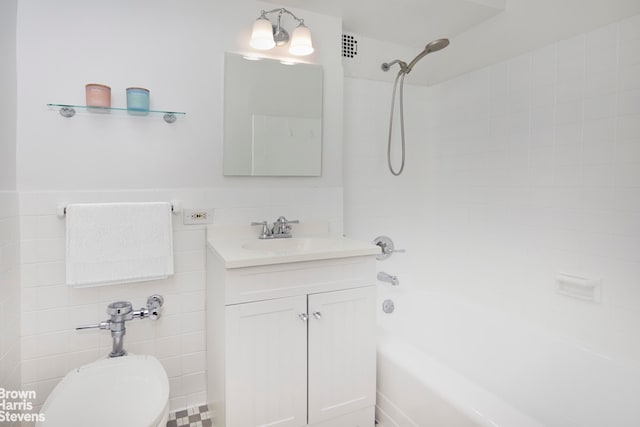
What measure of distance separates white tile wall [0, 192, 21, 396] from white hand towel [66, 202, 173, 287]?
193 millimetres

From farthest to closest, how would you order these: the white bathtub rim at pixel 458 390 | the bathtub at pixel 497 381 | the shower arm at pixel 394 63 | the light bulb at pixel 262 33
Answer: the shower arm at pixel 394 63
the light bulb at pixel 262 33
the bathtub at pixel 497 381
the white bathtub rim at pixel 458 390

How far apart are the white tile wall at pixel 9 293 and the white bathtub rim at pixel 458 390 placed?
5.11 ft

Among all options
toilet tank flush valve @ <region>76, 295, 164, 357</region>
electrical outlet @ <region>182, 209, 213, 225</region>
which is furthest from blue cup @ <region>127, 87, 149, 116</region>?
toilet tank flush valve @ <region>76, 295, 164, 357</region>

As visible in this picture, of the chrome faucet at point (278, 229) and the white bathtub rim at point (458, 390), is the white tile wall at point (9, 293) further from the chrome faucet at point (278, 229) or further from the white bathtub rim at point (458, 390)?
the white bathtub rim at point (458, 390)

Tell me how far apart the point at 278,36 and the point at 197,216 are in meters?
1.04

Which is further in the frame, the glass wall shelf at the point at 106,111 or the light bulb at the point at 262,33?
the light bulb at the point at 262,33

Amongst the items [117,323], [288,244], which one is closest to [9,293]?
[117,323]

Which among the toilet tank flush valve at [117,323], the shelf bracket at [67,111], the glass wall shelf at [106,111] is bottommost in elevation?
the toilet tank flush valve at [117,323]

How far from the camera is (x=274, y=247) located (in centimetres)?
200

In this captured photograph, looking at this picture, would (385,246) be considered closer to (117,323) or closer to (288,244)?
(288,244)

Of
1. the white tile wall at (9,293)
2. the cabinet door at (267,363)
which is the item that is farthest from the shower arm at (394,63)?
the white tile wall at (9,293)

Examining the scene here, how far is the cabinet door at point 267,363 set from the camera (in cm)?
148

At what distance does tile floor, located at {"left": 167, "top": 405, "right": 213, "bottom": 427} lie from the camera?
184cm

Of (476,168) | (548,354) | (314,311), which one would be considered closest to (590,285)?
(548,354)
